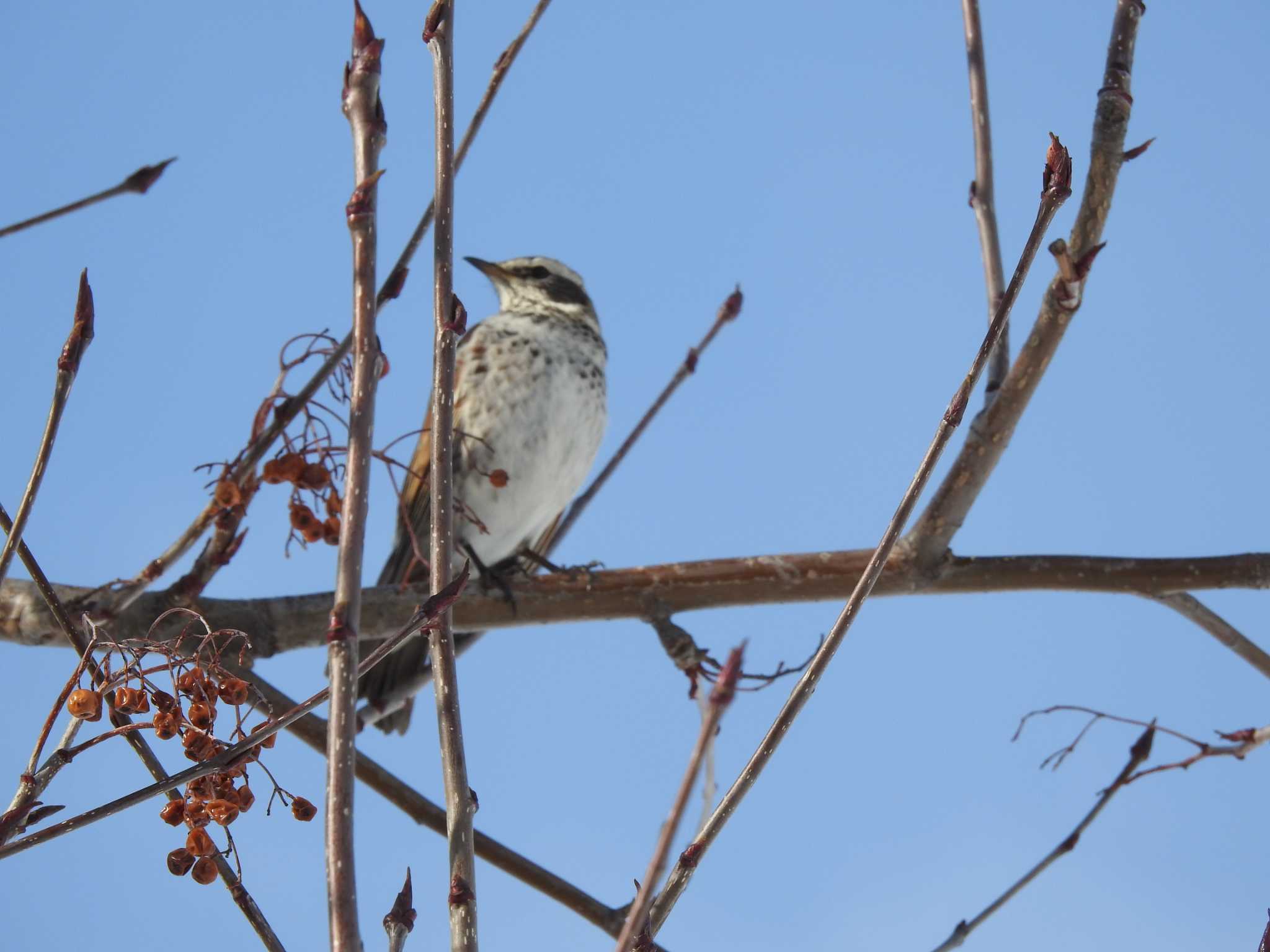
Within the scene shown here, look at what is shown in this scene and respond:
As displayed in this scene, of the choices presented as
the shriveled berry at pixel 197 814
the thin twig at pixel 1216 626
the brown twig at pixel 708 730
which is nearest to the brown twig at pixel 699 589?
the thin twig at pixel 1216 626

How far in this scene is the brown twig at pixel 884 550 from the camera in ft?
5.65

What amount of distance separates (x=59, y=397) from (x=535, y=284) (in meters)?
5.05

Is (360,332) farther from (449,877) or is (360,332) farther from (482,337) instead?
(482,337)

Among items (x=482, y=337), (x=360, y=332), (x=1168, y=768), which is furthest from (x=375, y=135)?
(x=482, y=337)

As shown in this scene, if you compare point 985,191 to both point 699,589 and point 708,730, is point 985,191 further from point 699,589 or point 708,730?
point 708,730

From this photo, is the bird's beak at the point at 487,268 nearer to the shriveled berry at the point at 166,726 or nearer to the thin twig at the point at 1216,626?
the thin twig at the point at 1216,626

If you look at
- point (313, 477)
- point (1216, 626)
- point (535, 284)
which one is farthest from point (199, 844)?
point (535, 284)

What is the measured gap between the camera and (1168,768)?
2641 mm

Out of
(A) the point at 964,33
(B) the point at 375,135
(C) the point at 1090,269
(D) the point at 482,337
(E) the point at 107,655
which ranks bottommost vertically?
(E) the point at 107,655

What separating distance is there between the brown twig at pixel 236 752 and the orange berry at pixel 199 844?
0.27m

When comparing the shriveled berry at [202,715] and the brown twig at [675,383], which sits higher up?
the brown twig at [675,383]

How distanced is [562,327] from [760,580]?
2473mm

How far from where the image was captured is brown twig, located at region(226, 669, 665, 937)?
2828 millimetres

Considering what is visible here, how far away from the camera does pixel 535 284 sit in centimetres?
663
